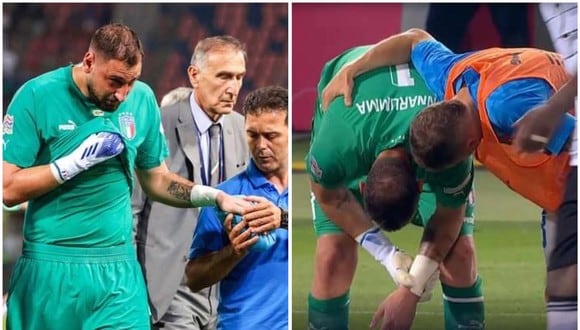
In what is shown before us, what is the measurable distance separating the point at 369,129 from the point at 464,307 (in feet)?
2.73

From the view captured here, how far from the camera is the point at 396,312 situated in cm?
532

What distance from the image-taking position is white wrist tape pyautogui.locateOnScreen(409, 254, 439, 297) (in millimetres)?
5273

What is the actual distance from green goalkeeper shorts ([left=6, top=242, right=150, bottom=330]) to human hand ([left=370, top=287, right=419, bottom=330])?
0.95 m

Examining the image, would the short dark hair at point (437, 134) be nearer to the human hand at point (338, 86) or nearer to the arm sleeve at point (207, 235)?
the human hand at point (338, 86)

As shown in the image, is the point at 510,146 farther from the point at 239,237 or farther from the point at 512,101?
the point at 239,237

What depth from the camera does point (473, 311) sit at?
5.34 meters

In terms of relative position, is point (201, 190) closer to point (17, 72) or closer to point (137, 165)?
point (137, 165)

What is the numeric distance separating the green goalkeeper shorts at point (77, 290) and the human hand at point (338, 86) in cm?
101

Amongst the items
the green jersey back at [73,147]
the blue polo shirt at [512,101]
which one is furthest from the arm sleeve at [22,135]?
the blue polo shirt at [512,101]

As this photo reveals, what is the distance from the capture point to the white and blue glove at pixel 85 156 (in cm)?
516

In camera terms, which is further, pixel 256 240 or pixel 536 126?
pixel 256 240

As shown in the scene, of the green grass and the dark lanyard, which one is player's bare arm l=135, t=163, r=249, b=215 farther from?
the green grass

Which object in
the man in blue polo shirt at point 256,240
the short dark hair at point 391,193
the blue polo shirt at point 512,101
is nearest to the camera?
the blue polo shirt at point 512,101

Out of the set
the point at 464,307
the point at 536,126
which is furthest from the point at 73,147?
the point at 536,126
